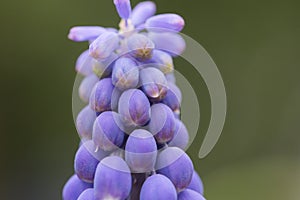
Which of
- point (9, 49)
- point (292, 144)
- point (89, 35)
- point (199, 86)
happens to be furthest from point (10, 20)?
point (89, 35)

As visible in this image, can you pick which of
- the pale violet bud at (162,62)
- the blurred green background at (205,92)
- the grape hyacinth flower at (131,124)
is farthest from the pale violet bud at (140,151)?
the blurred green background at (205,92)

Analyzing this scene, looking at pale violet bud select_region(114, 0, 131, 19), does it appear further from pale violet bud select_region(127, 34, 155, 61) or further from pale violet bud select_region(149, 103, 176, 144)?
pale violet bud select_region(149, 103, 176, 144)

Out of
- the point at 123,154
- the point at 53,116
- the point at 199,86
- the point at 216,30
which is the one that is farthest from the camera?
the point at 216,30

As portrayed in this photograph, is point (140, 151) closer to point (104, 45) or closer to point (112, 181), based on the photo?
point (112, 181)

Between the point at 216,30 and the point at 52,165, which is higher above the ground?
the point at 216,30

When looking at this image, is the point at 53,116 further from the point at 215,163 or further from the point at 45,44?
the point at 215,163

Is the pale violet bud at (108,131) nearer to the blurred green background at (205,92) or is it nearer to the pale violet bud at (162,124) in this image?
the pale violet bud at (162,124)

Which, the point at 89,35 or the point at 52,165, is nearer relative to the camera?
the point at 89,35
